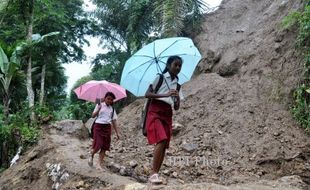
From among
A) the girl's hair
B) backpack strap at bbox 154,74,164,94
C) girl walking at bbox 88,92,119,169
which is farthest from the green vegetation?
backpack strap at bbox 154,74,164,94

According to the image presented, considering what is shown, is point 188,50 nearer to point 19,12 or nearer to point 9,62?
point 9,62

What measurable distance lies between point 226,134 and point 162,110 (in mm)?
4109

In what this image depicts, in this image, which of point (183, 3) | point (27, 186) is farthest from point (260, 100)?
point (27, 186)

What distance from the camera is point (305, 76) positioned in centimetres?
861

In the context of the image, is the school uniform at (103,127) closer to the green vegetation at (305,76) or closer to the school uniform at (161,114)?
the school uniform at (161,114)

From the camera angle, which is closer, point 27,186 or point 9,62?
point 27,186

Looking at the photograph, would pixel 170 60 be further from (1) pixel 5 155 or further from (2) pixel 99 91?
(1) pixel 5 155

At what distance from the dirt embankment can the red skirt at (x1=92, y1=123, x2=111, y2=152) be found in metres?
0.43

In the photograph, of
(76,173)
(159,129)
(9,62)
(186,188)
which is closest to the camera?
(186,188)

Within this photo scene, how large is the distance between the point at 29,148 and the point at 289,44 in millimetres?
6448

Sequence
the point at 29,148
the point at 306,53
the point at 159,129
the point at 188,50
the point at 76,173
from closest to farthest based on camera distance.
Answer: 1. the point at 159,129
2. the point at 188,50
3. the point at 76,173
4. the point at 306,53
5. the point at 29,148

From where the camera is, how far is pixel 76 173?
661 centimetres

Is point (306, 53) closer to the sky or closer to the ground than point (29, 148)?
closer to the sky

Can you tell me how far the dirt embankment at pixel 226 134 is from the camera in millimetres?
7168
